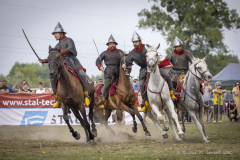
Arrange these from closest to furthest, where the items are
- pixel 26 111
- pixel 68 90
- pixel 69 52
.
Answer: pixel 68 90 → pixel 69 52 → pixel 26 111

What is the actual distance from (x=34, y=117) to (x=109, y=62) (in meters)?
7.98

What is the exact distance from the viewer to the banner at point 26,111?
17.1 m

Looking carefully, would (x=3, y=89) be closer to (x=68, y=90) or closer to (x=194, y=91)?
(x=68, y=90)

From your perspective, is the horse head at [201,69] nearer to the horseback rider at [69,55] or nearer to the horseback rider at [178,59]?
the horseback rider at [178,59]

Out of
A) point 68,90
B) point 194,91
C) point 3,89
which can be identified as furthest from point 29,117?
point 194,91

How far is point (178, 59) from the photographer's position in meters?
10.7

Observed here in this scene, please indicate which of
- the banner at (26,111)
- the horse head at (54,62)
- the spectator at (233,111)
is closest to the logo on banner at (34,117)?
the banner at (26,111)

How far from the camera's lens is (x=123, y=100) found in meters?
10.5

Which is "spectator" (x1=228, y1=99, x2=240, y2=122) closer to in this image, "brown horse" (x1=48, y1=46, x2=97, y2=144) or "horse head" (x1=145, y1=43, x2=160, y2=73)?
"horse head" (x1=145, y1=43, x2=160, y2=73)

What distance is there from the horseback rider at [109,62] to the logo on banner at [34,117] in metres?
7.18

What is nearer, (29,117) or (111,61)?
(111,61)

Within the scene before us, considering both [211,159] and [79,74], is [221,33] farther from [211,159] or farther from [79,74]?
[211,159]

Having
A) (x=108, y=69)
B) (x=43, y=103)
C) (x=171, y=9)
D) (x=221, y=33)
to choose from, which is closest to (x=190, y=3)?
(x=171, y=9)

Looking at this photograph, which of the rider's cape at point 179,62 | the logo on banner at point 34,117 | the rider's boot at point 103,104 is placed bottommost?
the logo on banner at point 34,117
